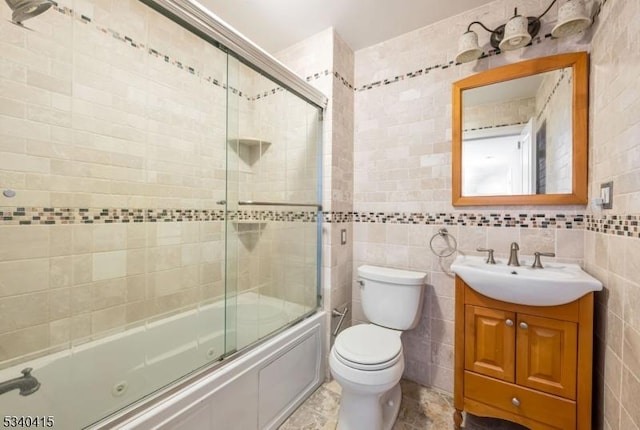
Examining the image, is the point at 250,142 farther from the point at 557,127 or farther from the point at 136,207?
the point at 557,127

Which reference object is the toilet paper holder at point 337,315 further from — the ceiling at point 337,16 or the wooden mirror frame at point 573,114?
the ceiling at point 337,16

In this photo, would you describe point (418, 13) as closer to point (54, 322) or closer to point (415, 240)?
point (415, 240)

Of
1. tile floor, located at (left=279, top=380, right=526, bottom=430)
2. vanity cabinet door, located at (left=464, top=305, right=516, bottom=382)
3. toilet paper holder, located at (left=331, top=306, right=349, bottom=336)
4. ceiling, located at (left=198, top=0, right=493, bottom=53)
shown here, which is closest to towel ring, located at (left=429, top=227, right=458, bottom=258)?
vanity cabinet door, located at (left=464, top=305, right=516, bottom=382)

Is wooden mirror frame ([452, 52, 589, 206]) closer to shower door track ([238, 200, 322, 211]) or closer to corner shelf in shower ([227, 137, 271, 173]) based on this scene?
shower door track ([238, 200, 322, 211])

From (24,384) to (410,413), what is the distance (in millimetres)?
1867

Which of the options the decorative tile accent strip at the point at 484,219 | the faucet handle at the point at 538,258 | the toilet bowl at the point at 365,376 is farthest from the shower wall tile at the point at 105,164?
the faucet handle at the point at 538,258

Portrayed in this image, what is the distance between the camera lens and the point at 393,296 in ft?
5.37

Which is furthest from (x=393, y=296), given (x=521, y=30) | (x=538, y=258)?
(x=521, y=30)

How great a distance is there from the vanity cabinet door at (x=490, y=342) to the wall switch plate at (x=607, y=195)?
23.8 inches

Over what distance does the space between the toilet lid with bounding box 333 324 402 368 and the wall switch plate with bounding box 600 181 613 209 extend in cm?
111

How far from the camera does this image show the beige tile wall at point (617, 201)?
2.95ft

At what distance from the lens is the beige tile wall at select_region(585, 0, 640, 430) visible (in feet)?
2.95

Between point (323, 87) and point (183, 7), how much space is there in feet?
3.16

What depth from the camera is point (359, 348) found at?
1.33 meters
